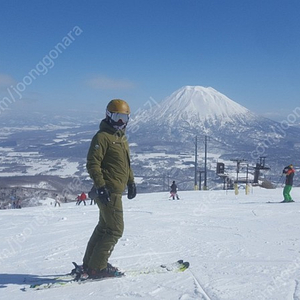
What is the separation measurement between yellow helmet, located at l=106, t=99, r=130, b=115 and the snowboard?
172 cm

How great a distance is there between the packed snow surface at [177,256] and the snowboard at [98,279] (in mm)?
57

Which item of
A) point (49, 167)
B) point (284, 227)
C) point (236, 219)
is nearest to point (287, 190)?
point (236, 219)

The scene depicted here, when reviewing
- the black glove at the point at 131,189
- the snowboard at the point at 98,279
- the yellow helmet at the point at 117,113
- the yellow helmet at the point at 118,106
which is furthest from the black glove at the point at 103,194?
the snowboard at the point at 98,279

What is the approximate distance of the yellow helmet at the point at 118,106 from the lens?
11.2 feet

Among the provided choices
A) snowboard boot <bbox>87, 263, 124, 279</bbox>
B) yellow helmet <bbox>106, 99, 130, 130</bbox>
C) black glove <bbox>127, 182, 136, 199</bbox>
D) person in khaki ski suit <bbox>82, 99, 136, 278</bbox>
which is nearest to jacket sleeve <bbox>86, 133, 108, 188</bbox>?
person in khaki ski suit <bbox>82, 99, 136, 278</bbox>

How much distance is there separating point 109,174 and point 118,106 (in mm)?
696

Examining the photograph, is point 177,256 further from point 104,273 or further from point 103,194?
point 103,194

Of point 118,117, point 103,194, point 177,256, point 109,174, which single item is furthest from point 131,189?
point 177,256

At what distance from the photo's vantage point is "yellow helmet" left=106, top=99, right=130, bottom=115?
342cm

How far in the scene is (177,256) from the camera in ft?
14.8

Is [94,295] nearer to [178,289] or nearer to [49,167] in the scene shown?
Result: [178,289]

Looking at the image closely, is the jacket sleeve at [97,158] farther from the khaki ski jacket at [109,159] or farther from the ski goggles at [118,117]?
the ski goggles at [118,117]

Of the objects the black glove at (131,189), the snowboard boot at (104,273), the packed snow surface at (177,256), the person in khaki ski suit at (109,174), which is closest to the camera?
the packed snow surface at (177,256)

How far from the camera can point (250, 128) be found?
19438 centimetres
